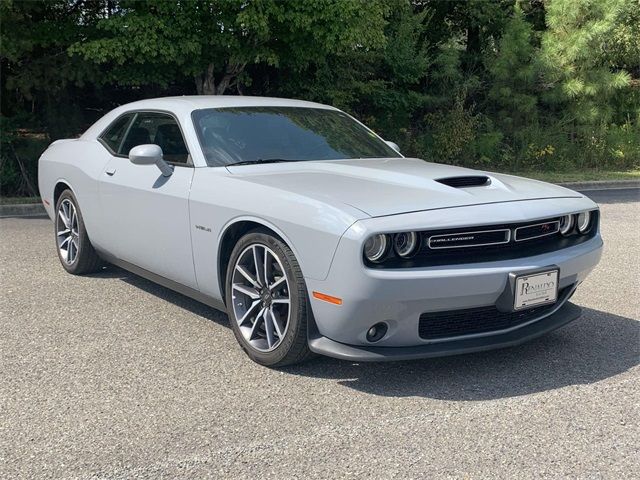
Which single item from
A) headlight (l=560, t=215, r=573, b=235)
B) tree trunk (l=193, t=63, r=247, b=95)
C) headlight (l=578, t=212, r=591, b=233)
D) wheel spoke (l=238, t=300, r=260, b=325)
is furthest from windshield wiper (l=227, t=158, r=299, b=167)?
tree trunk (l=193, t=63, r=247, b=95)

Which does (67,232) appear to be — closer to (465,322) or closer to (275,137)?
(275,137)

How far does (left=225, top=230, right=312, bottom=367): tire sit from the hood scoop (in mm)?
1026

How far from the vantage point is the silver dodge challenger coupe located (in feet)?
11.4

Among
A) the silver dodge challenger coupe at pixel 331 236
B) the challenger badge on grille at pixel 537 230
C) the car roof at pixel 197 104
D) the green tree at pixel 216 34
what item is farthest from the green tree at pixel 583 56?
the challenger badge on grille at pixel 537 230

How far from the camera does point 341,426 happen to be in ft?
10.6

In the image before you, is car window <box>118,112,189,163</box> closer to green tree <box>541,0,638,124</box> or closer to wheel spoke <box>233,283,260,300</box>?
wheel spoke <box>233,283,260,300</box>

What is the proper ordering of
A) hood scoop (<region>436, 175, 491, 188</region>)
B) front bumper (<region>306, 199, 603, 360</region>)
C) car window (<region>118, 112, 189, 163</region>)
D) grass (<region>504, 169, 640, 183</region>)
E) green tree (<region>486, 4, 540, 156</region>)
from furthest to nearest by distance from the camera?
green tree (<region>486, 4, 540, 156</region>)
grass (<region>504, 169, 640, 183</region>)
car window (<region>118, 112, 189, 163</region>)
hood scoop (<region>436, 175, 491, 188</region>)
front bumper (<region>306, 199, 603, 360</region>)

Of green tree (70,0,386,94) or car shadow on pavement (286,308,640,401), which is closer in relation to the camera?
car shadow on pavement (286,308,640,401)

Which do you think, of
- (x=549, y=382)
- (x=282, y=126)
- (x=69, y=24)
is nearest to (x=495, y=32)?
(x=69, y=24)

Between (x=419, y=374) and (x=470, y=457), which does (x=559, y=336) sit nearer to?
(x=419, y=374)

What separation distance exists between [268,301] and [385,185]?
918 mm

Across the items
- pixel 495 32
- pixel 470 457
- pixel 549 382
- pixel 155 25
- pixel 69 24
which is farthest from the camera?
pixel 495 32

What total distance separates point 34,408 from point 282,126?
2.51m

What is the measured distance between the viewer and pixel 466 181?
417 centimetres
